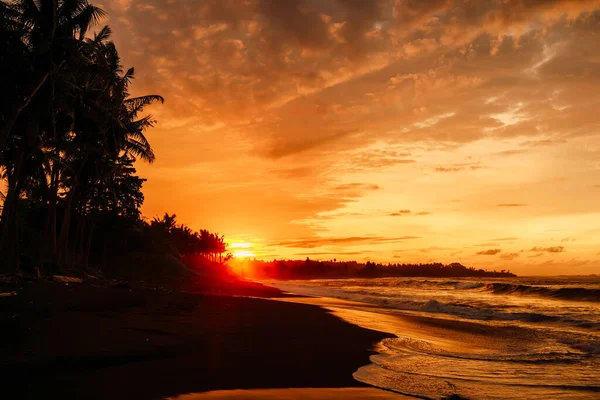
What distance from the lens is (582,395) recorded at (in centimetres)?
646

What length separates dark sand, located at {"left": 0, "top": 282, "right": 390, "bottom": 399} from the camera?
5.24 metres

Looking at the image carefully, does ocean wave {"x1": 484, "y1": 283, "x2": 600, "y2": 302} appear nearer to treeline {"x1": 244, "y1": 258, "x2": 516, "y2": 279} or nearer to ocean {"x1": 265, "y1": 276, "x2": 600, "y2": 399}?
ocean {"x1": 265, "y1": 276, "x2": 600, "y2": 399}

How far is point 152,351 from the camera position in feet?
23.3

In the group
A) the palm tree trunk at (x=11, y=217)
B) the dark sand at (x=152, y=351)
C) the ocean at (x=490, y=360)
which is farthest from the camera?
the palm tree trunk at (x=11, y=217)

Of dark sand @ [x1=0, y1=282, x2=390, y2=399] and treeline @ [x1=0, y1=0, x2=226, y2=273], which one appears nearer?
dark sand @ [x1=0, y1=282, x2=390, y2=399]

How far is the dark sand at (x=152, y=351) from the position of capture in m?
5.24

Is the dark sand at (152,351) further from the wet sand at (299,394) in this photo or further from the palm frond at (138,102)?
the palm frond at (138,102)

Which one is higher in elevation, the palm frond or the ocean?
the palm frond

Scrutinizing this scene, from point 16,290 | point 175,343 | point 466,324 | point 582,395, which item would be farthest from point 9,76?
point 582,395


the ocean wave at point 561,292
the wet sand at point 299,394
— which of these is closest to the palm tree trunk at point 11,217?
the wet sand at point 299,394

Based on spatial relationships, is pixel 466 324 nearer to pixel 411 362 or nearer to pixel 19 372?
pixel 411 362

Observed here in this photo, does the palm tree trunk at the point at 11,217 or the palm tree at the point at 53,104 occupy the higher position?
Result: the palm tree at the point at 53,104

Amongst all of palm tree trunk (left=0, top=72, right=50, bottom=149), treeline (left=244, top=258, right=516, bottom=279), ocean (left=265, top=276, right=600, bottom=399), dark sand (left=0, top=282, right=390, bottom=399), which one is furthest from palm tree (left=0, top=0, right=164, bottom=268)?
treeline (left=244, top=258, right=516, bottom=279)

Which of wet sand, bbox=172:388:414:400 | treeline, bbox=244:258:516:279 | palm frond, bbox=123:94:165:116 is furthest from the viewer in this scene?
treeline, bbox=244:258:516:279
